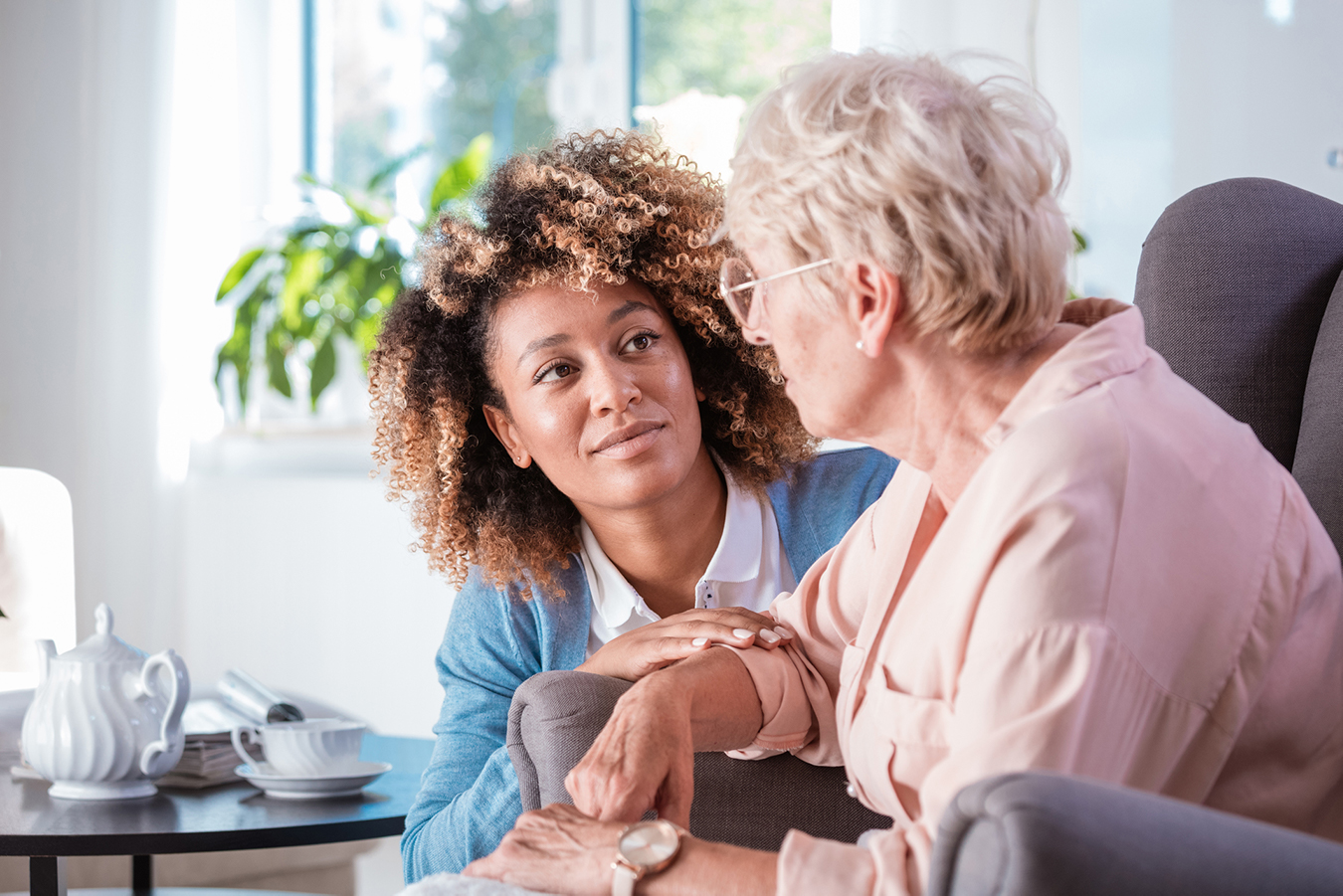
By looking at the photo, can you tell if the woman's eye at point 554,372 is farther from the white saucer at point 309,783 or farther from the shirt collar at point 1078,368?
the shirt collar at point 1078,368

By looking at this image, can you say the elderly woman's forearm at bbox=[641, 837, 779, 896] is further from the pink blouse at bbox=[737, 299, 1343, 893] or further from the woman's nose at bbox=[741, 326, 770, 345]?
the woman's nose at bbox=[741, 326, 770, 345]

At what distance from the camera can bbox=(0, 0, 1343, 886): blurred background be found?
2.96 metres

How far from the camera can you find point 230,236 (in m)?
3.29

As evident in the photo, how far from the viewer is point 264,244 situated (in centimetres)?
325

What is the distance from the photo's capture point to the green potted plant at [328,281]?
2781 millimetres

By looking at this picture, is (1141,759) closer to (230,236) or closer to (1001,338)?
(1001,338)

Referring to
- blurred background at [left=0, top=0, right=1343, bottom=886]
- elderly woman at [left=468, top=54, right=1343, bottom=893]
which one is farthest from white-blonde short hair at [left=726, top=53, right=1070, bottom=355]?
blurred background at [left=0, top=0, right=1343, bottom=886]

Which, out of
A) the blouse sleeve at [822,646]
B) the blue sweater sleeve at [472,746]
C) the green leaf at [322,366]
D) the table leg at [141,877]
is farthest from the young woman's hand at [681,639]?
the green leaf at [322,366]

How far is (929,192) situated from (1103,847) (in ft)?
1.50

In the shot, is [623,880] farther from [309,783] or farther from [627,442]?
[309,783]

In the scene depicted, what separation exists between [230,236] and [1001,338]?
283 centimetres

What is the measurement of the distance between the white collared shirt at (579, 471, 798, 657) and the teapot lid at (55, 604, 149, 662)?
1.84ft

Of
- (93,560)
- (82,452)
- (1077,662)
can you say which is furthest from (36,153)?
(1077,662)

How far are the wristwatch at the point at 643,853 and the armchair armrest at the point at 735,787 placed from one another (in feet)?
0.90
